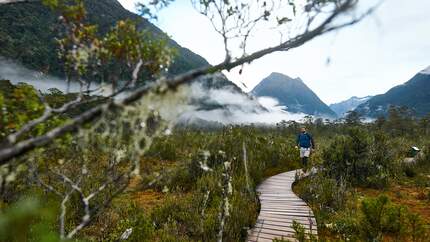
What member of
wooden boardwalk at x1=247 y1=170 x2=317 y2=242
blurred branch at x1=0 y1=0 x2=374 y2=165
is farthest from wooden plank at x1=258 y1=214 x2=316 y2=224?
blurred branch at x1=0 y1=0 x2=374 y2=165

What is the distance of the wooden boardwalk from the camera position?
6.96 m

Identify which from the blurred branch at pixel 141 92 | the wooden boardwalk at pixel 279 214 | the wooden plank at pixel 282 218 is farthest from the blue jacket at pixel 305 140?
the blurred branch at pixel 141 92

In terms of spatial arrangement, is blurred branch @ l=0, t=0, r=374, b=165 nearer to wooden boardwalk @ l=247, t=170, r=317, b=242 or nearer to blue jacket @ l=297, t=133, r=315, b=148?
wooden boardwalk @ l=247, t=170, r=317, b=242

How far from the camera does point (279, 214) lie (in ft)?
26.9

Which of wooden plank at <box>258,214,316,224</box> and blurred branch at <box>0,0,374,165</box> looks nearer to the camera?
blurred branch at <box>0,0,374,165</box>

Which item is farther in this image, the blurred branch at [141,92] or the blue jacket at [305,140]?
the blue jacket at [305,140]

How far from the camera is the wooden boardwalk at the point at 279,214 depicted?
696 centimetres

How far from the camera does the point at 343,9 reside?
2.24 metres

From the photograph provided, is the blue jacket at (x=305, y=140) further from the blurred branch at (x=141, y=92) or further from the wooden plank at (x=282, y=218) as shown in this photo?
the blurred branch at (x=141, y=92)

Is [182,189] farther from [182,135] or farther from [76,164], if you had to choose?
[182,135]

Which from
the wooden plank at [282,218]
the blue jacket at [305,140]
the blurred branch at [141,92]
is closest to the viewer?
the blurred branch at [141,92]

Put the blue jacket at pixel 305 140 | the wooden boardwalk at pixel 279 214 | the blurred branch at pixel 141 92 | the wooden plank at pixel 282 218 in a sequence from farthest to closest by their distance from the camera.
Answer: the blue jacket at pixel 305 140 < the wooden plank at pixel 282 218 < the wooden boardwalk at pixel 279 214 < the blurred branch at pixel 141 92

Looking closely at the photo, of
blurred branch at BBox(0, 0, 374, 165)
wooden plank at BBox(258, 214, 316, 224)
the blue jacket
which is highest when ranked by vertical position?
blurred branch at BBox(0, 0, 374, 165)

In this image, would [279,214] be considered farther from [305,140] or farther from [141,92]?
[141,92]
